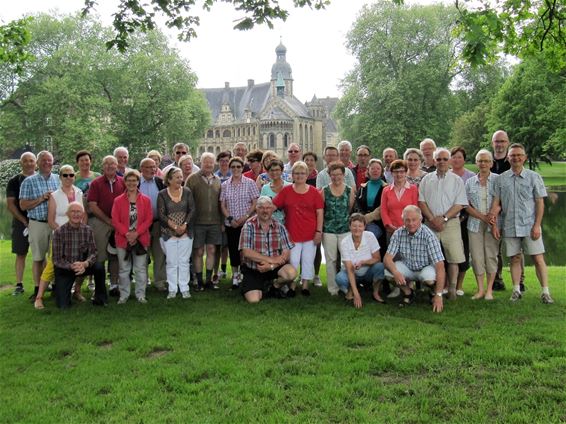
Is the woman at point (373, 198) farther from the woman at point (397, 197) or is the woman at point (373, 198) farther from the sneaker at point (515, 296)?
the sneaker at point (515, 296)

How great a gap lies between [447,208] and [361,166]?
194cm

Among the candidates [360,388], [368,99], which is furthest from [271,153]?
[368,99]

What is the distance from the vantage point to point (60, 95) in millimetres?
39094

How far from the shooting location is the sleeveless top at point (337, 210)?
7.93 meters

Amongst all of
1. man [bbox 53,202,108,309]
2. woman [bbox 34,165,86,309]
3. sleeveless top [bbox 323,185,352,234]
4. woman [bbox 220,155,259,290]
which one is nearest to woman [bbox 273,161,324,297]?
sleeveless top [bbox 323,185,352,234]

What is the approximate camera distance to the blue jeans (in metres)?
7.41

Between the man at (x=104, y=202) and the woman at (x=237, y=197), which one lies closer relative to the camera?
the man at (x=104, y=202)

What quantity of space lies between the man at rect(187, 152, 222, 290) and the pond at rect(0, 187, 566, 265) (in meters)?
10.5

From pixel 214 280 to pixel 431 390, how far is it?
16.0 ft

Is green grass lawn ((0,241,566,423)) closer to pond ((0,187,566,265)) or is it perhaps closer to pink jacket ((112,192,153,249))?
pink jacket ((112,192,153,249))

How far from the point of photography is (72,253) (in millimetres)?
7340

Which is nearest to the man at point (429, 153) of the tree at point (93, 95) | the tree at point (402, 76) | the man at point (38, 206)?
the man at point (38, 206)

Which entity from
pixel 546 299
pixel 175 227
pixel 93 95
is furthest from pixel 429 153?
pixel 93 95

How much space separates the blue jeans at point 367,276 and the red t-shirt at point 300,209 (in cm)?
81
